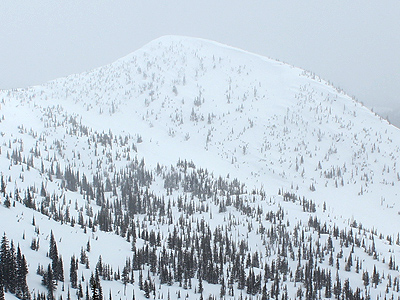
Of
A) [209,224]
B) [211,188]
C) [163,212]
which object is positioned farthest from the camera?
[211,188]

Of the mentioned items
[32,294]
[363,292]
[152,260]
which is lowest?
[363,292]

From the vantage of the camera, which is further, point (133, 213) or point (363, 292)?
point (133, 213)

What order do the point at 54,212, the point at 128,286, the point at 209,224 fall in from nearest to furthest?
the point at 128,286 < the point at 54,212 < the point at 209,224

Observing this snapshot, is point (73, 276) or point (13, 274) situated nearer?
point (13, 274)

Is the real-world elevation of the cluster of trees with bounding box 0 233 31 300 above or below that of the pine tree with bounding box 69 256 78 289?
A: above

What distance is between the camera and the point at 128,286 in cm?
8725

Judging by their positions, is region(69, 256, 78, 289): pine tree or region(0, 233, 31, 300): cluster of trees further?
region(69, 256, 78, 289): pine tree

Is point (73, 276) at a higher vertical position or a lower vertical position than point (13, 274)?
lower

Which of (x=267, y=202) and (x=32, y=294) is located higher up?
(x=32, y=294)

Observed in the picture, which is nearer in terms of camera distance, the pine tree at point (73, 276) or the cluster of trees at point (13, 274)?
the cluster of trees at point (13, 274)

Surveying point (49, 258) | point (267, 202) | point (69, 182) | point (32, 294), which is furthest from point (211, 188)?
point (32, 294)

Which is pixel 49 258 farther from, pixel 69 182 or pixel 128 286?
pixel 69 182

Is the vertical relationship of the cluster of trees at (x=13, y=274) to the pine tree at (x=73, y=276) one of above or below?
above

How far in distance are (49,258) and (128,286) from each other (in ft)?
68.2
